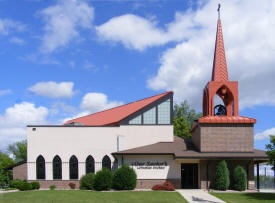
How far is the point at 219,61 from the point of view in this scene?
102 ft

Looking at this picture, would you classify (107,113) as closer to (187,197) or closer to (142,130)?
(142,130)

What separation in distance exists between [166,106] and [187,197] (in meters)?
12.0

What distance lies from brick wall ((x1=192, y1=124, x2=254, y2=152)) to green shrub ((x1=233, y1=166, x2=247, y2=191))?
6.36 feet

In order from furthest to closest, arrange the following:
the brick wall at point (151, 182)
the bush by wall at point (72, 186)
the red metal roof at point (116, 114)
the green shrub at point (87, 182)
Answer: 1. the red metal roof at point (116, 114)
2. the bush by wall at point (72, 186)
3. the brick wall at point (151, 182)
4. the green shrub at point (87, 182)

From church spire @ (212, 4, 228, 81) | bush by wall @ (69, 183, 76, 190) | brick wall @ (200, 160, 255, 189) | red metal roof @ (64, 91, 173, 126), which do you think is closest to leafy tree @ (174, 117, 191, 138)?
red metal roof @ (64, 91, 173, 126)

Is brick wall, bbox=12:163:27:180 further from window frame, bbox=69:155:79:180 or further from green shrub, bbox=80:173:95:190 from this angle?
green shrub, bbox=80:173:95:190

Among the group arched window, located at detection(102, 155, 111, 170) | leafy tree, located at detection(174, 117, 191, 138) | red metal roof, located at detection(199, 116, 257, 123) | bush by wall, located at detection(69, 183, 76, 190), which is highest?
red metal roof, located at detection(199, 116, 257, 123)

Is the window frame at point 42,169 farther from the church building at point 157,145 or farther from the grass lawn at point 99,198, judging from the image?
the grass lawn at point 99,198

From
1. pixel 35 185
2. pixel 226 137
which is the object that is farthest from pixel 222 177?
pixel 35 185

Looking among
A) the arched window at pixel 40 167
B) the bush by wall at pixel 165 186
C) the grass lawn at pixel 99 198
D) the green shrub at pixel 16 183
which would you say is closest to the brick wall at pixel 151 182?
the bush by wall at pixel 165 186

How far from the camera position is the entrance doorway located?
29.0 m

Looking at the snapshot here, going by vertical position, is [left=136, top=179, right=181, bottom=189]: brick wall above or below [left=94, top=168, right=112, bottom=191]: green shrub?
below

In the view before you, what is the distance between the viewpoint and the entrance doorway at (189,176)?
95.3 feet

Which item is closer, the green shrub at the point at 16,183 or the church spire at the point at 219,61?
the green shrub at the point at 16,183
